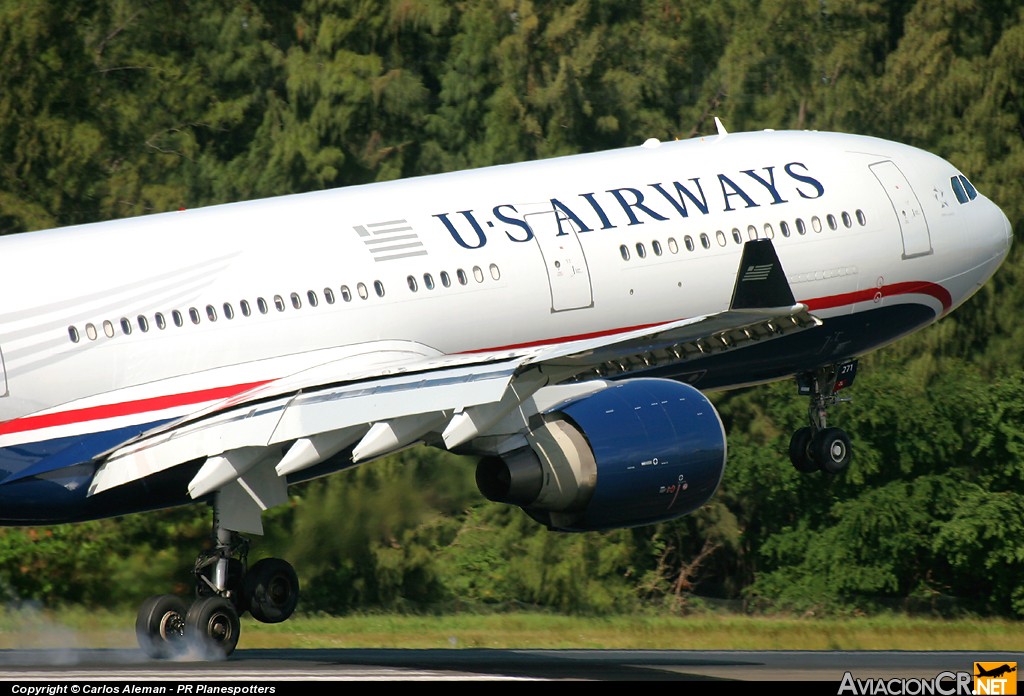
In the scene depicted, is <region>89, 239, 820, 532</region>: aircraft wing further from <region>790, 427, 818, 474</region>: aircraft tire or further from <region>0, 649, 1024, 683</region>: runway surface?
<region>790, 427, 818, 474</region>: aircraft tire

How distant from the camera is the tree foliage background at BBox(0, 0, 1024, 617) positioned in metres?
37.2

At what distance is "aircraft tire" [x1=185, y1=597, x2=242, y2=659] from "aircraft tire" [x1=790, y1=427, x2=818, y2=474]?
9.54 metres

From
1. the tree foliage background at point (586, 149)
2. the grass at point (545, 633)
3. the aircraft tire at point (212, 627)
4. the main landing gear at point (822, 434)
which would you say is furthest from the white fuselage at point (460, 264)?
the tree foliage background at point (586, 149)

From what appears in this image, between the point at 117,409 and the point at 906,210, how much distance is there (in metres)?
11.4

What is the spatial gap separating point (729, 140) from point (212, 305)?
8.28 metres

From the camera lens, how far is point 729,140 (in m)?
26.0

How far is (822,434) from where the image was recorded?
26.9m

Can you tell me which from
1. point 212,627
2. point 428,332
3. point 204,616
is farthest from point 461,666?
point 428,332

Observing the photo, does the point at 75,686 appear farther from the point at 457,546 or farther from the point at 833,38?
the point at 833,38

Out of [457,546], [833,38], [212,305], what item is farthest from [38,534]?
[833,38]

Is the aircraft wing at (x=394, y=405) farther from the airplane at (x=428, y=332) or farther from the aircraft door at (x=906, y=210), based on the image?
the aircraft door at (x=906, y=210)

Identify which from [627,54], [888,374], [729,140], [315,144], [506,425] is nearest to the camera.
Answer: [506,425]

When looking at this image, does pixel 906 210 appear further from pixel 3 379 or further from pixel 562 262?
pixel 3 379

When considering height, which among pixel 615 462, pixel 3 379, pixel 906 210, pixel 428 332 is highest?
pixel 906 210
